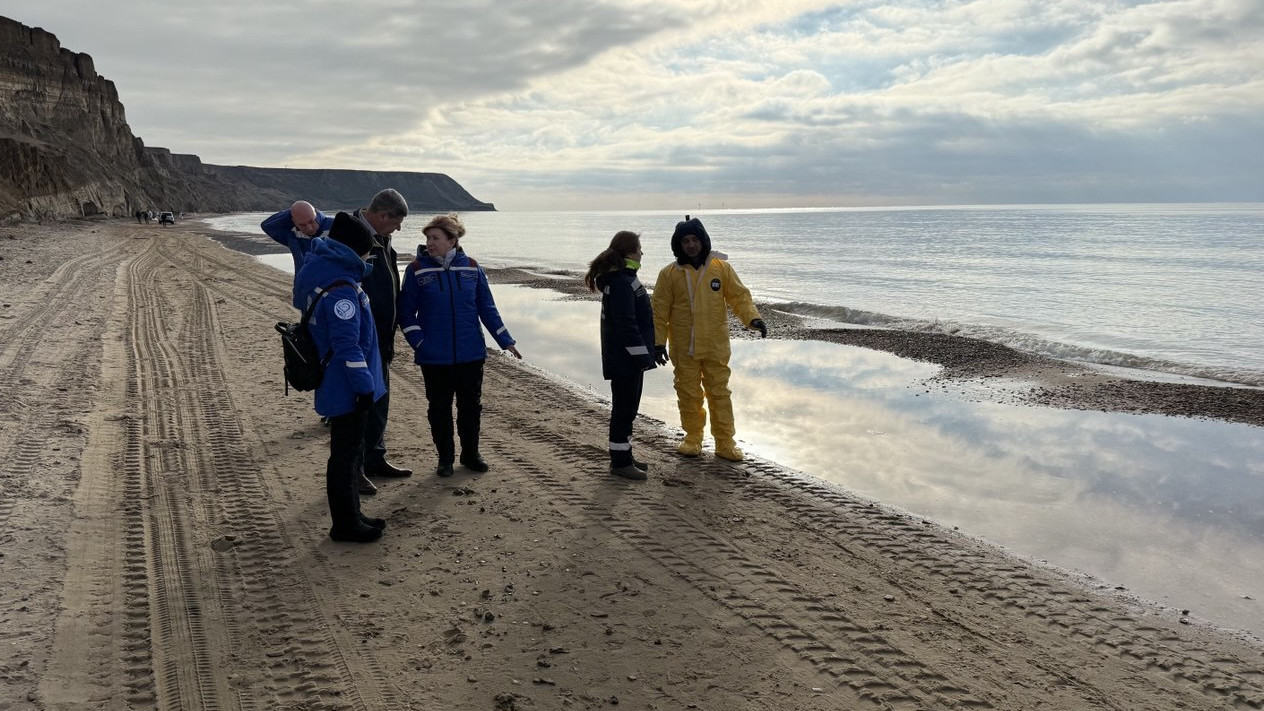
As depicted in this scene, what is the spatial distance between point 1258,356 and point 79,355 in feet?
61.2

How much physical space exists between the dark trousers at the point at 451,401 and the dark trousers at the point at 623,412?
1081mm

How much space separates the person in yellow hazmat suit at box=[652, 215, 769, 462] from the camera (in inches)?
261

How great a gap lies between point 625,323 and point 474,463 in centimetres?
165

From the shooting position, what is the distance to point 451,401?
6.03 meters

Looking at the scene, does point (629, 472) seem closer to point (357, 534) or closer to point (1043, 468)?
point (357, 534)

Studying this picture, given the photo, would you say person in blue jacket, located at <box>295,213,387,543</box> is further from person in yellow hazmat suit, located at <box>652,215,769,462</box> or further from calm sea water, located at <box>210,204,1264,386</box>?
calm sea water, located at <box>210,204,1264,386</box>

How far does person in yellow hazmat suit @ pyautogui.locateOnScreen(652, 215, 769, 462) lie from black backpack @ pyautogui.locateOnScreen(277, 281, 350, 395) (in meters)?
2.89

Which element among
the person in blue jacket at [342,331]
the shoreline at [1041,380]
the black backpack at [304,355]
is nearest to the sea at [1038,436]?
the shoreline at [1041,380]

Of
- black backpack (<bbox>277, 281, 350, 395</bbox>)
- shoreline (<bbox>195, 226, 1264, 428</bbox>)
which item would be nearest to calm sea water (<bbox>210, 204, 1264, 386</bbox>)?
shoreline (<bbox>195, 226, 1264, 428</bbox>)

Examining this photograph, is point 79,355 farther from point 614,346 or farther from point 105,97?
point 105,97

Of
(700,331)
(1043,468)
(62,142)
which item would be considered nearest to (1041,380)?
(1043,468)

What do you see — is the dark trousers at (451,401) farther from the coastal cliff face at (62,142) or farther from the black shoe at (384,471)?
the coastal cliff face at (62,142)

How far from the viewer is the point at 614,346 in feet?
20.2

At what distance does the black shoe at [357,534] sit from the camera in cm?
477
